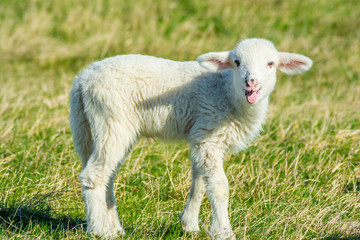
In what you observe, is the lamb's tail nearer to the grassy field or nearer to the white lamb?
the white lamb

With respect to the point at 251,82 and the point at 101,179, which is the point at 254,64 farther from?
the point at 101,179

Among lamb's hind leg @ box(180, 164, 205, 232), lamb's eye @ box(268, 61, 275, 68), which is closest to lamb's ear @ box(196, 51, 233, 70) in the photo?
lamb's eye @ box(268, 61, 275, 68)

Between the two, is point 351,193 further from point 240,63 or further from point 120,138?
point 120,138

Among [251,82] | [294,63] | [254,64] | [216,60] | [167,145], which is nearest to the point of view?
[251,82]

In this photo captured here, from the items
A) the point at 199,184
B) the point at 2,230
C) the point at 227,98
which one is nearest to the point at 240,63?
the point at 227,98

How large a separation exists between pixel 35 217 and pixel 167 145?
188 cm

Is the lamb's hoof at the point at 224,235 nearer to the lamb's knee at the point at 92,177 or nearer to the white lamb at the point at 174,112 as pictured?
the white lamb at the point at 174,112

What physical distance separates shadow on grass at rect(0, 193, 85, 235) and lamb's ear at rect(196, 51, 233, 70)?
1564mm

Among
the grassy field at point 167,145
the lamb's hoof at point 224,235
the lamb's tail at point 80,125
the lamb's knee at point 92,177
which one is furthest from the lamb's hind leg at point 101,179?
the lamb's hoof at point 224,235

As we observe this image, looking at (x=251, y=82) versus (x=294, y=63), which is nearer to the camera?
(x=251, y=82)

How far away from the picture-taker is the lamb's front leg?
140 inches

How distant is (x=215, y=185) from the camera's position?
12.0 ft

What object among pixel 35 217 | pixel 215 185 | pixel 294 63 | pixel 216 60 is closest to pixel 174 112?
pixel 216 60

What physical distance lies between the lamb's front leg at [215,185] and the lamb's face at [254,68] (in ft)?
1.71
